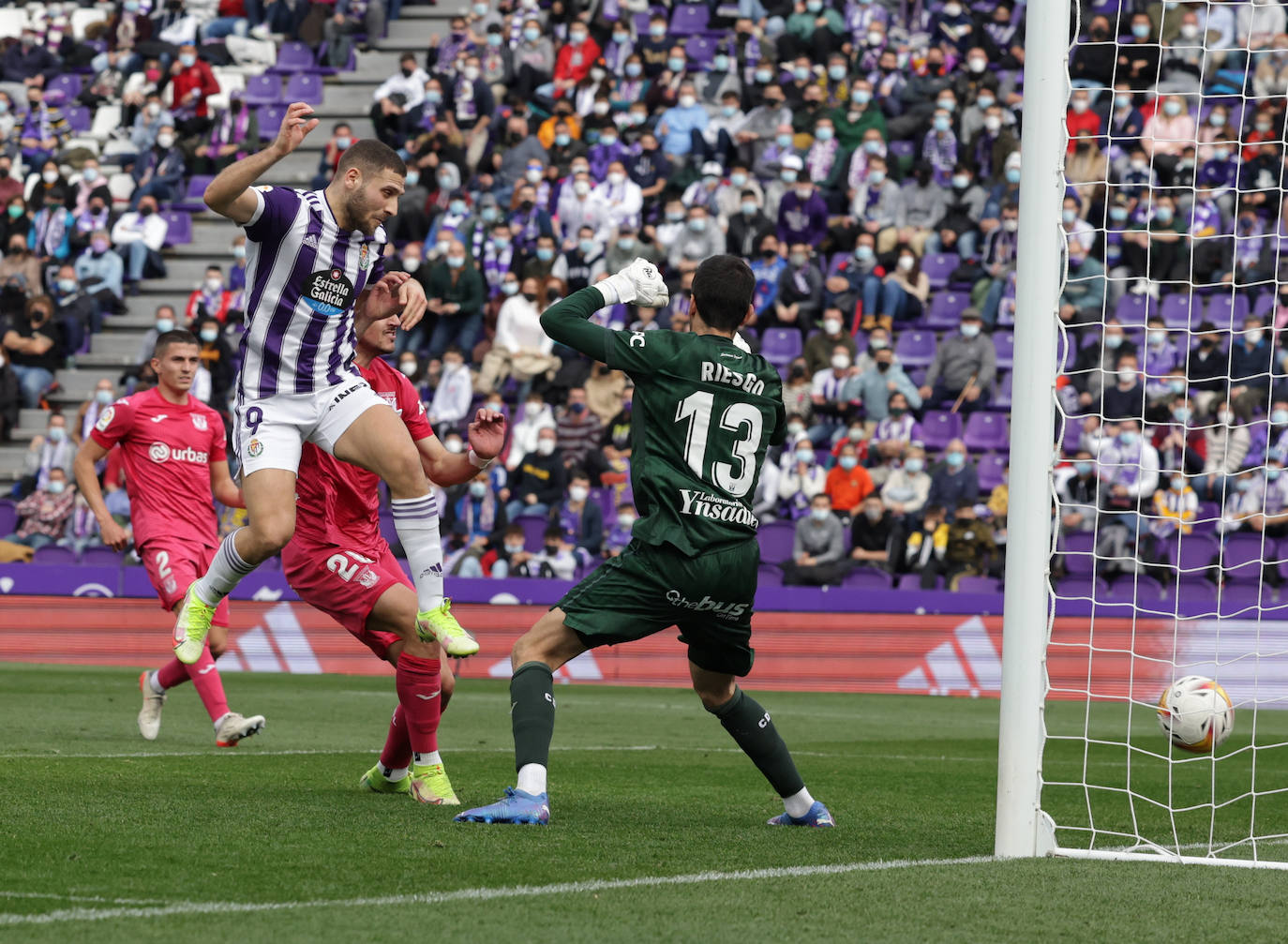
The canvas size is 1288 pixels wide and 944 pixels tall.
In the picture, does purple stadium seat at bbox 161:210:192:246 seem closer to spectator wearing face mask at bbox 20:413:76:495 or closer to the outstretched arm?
spectator wearing face mask at bbox 20:413:76:495

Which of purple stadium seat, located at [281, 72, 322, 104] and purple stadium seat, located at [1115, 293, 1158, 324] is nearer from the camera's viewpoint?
purple stadium seat, located at [1115, 293, 1158, 324]

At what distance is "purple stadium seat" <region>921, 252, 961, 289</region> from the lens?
843 inches

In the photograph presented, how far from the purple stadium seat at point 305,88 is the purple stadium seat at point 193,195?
1958 mm

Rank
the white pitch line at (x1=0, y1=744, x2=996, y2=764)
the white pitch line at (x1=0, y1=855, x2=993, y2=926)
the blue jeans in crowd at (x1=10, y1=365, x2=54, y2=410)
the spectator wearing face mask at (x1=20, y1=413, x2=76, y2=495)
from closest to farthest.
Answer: the white pitch line at (x1=0, y1=855, x2=993, y2=926) < the white pitch line at (x1=0, y1=744, x2=996, y2=764) < the spectator wearing face mask at (x1=20, y1=413, x2=76, y2=495) < the blue jeans in crowd at (x1=10, y1=365, x2=54, y2=410)

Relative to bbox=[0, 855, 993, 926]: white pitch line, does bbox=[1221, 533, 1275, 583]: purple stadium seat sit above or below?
below

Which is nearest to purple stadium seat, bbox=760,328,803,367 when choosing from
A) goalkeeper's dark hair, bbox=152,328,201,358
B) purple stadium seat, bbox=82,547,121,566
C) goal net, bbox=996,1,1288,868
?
goal net, bbox=996,1,1288,868

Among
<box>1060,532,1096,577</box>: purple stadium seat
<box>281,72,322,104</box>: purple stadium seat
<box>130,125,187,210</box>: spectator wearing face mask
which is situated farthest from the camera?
<box>281,72,322,104</box>: purple stadium seat

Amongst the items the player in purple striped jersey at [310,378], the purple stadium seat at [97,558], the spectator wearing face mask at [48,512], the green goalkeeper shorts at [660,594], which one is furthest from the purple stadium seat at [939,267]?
the green goalkeeper shorts at [660,594]

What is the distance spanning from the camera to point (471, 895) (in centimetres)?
460

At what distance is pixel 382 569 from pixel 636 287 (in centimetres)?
181

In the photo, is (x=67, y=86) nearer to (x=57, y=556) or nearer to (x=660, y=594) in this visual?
(x=57, y=556)

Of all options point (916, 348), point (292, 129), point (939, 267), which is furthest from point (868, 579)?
point (292, 129)

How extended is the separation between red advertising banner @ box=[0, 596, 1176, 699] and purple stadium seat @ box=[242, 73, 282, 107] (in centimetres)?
1162

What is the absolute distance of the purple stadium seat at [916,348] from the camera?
20.6 metres
